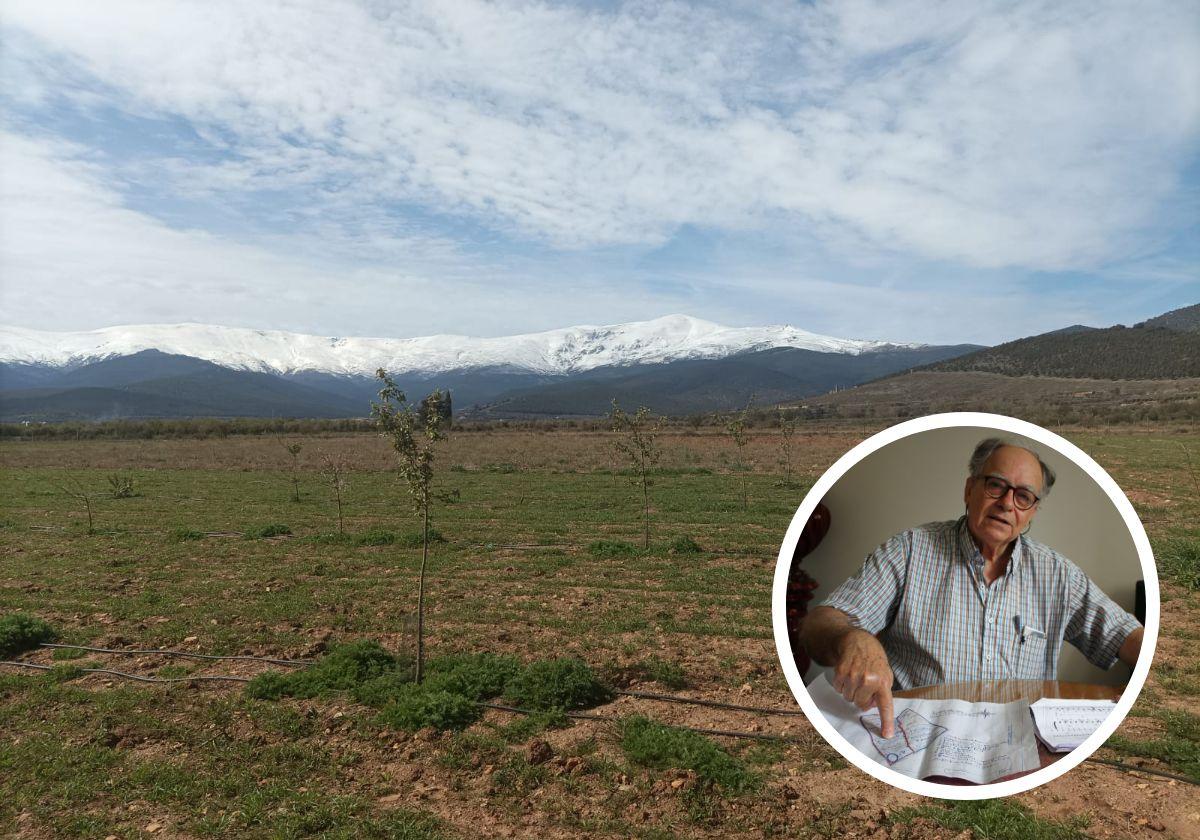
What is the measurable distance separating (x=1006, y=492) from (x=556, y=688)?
662cm

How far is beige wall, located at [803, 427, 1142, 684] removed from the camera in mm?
1783

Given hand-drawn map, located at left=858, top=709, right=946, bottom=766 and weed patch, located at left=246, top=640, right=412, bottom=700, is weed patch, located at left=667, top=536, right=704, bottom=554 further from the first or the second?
hand-drawn map, located at left=858, top=709, right=946, bottom=766

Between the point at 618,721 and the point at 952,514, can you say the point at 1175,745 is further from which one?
the point at 952,514

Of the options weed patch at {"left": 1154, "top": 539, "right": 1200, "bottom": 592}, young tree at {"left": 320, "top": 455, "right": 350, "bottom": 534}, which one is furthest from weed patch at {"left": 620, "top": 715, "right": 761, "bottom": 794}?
young tree at {"left": 320, "top": 455, "right": 350, "bottom": 534}

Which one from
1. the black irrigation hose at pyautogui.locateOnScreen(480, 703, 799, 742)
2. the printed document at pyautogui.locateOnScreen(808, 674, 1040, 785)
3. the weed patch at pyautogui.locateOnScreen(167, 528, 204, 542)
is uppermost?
the printed document at pyautogui.locateOnScreen(808, 674, 1040, 785)

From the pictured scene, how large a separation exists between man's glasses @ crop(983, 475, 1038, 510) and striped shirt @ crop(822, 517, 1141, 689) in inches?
3.9

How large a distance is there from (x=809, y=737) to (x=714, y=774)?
1.33 meters

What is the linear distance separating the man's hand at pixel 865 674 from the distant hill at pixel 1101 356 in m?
136

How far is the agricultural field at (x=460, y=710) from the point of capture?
5.41 m

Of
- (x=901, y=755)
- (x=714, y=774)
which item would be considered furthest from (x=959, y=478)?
(x=714, y=774)

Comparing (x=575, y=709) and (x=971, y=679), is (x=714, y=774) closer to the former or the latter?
(x=575, y=709)

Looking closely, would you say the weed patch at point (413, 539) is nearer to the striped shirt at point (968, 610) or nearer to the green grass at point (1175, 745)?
the green grass at point (1175, 745)

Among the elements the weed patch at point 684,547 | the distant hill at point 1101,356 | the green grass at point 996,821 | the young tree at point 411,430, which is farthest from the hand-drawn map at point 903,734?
the distant hill at point 1101,356

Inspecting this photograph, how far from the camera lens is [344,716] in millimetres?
7297
